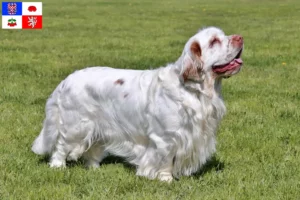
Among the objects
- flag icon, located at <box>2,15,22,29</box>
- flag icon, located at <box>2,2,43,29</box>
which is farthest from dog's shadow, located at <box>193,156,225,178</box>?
flag icon, located at <box>2,15,22,29</box>

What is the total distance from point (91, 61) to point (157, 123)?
23.0 feet

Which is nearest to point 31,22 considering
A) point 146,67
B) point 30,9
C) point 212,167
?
point 30,9

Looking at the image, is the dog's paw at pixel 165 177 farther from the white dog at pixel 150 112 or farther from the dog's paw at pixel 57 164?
the dog's paw at pixel 57 164

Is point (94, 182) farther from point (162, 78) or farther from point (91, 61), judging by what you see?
point (91, 61)

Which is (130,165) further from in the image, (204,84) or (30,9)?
(30,9)

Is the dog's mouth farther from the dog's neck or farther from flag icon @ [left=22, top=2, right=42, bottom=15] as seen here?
flag icon @ [left=22, top=2, right=42, bottom=15]

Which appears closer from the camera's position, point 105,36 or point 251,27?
point 105,36

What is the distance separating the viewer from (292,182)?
4809 millimetres

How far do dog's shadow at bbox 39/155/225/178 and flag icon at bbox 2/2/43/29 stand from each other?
13539mm

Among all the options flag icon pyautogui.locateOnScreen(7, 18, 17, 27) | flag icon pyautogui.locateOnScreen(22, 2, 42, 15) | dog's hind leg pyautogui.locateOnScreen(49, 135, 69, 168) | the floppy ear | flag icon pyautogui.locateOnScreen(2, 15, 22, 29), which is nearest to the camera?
the floppy ear

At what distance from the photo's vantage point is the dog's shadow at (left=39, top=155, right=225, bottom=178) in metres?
5.21

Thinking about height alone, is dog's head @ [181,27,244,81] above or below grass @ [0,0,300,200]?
above

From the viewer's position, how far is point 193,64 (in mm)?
4477

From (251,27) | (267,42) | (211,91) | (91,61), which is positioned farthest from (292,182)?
(251,27)
